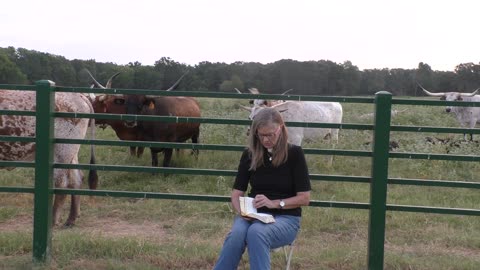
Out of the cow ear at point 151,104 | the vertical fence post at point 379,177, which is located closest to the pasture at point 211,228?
the vertical fence post at point 379,177

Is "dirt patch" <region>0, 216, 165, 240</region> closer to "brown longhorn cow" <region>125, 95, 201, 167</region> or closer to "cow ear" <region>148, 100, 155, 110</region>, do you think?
"brown longhorn cow" <region>125, 95, 201, 167</region>

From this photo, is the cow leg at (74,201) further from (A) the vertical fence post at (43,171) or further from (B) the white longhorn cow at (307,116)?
(B) the white longhorn cow at (307,116)

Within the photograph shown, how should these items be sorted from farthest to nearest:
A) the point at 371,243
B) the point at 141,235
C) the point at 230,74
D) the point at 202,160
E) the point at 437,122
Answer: the point at 437,122 < the point at 230,74 < the point at 202,160 < the point at 141,235 < the point at 371,243

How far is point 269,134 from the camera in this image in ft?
14.7

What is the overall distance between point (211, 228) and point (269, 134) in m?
2.99

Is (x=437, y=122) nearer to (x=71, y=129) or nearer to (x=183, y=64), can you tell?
(x=183, y=64)

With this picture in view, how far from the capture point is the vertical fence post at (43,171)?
5469mm

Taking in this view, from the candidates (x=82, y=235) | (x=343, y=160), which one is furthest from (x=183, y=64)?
(x=82, y=235)

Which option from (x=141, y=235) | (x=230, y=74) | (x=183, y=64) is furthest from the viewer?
(x=183, y=64)

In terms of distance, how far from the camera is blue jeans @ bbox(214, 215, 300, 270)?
434 centimetres

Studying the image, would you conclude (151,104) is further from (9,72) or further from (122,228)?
(122,228)

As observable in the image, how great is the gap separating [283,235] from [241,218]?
0.35m

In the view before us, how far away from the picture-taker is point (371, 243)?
5277 millimetres

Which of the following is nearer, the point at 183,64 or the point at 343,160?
the point at 343,160
